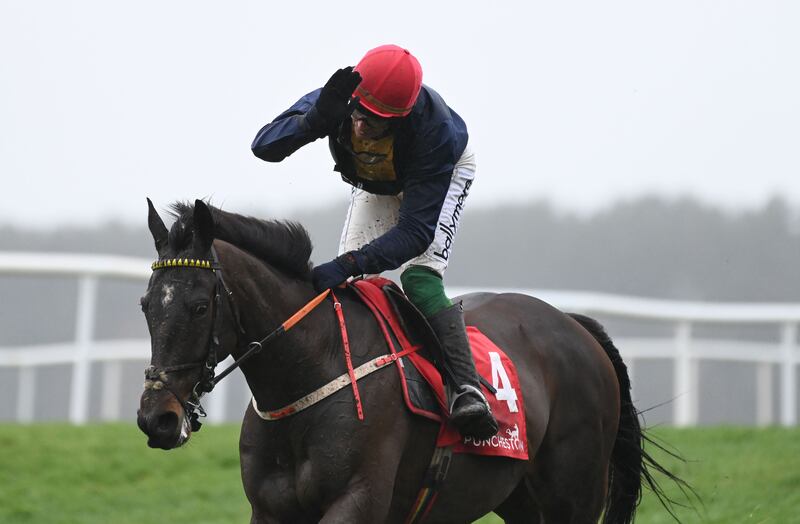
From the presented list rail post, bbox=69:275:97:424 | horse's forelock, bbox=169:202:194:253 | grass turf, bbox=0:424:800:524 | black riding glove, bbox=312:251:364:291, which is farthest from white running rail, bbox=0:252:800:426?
horse's forelock, bbox=169:202:194:253

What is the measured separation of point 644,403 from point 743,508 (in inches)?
268

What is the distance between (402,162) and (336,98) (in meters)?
0.48

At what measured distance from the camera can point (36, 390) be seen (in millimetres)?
12008

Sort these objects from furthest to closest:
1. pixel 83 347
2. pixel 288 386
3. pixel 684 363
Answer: pixel 684 363
pixel 83 347
pixel 288 386

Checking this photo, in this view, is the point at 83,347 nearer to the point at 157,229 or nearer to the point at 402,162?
the point at 402,162

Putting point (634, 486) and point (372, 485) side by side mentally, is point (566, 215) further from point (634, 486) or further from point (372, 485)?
point (372, 485)

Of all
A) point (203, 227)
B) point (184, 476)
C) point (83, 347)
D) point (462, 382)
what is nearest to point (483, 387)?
point (462, 382)

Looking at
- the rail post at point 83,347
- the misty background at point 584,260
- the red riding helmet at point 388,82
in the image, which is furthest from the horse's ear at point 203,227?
the misty background at point 584,260

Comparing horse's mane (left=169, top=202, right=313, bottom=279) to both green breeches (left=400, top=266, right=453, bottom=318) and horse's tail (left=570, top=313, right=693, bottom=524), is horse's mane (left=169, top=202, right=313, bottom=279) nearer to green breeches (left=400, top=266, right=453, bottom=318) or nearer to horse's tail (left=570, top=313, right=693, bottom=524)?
green breeches (left=400, top=266, right=453, bottom=318)

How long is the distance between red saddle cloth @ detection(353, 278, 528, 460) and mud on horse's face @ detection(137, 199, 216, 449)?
855mm

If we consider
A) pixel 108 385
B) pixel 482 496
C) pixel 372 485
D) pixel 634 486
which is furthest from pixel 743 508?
pixel 108 385

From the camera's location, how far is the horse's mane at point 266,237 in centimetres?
430

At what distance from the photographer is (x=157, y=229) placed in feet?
13.8

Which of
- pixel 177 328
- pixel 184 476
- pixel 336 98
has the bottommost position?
pixel 184 476
